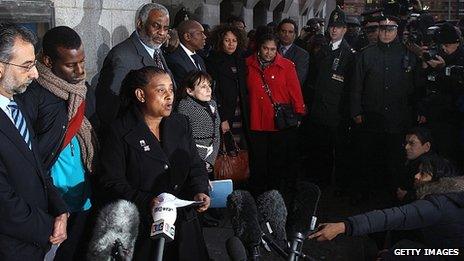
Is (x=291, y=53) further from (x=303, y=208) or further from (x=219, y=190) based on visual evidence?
(x=303, y=208)

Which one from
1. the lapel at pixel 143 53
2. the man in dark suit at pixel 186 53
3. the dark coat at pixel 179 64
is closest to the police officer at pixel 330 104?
the man in dark suit at pixel 186 53

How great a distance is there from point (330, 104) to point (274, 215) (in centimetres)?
395

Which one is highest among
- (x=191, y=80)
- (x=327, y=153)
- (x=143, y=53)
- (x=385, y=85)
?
(x=143, y=53)

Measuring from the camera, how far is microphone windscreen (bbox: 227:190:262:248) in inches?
83.0

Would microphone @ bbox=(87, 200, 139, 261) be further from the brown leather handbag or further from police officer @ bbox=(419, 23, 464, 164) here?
police officer @ bbox=(419, 23, 464, 164)

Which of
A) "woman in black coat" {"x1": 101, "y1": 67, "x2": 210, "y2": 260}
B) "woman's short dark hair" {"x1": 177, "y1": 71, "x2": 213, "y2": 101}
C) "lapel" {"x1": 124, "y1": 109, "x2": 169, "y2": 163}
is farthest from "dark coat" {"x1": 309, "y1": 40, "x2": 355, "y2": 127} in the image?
"lapel" {"x1": 124, "y1": 109, "x2": 169, "y2": 163}

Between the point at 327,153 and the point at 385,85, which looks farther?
the point at 327,153

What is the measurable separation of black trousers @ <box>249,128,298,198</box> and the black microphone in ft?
11.3

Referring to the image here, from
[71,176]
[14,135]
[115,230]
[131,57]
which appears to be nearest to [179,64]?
[131,57]

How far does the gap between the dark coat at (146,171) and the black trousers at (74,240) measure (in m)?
0.39

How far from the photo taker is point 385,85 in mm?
5504

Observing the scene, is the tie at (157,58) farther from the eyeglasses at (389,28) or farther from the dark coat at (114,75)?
the eyeglasses at (389,28)

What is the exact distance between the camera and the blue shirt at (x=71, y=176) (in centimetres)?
312

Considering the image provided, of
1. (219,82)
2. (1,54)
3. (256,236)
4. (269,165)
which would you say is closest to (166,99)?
(1,54)
